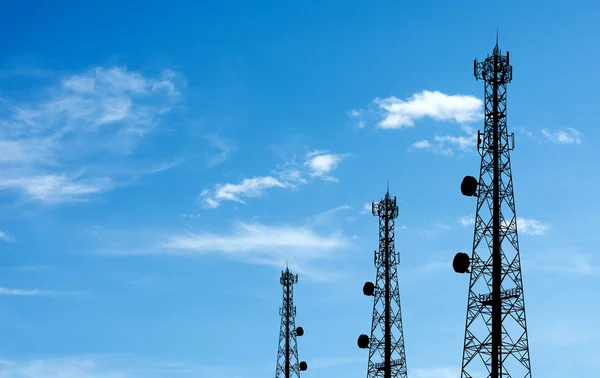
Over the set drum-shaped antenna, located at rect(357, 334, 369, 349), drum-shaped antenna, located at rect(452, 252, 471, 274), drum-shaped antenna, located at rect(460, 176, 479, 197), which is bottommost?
drum-shaped antenna, located at rect(357, 334, 369, 349)

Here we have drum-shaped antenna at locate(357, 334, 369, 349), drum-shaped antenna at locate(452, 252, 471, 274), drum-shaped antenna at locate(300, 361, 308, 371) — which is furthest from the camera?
drum-shaped antenna at locate(300, 361, 308, 371)

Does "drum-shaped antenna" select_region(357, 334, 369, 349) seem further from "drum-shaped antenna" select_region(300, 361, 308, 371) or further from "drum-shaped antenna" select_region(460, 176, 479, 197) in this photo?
"drum-shaped antenna" select_region(460, 176, 479, 197)

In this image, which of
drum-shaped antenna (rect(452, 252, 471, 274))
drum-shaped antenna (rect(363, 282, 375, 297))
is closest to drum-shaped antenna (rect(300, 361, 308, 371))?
drum-shaped antenna (rect(363, 282, 375, 297))

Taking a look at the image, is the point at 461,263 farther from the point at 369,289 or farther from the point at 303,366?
the point at 303,366

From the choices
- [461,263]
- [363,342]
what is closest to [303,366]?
[363,342]

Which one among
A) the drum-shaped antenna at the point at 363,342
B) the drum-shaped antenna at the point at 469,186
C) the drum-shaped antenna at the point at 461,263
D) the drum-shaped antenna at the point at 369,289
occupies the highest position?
the drum-shaped antenna at the point at 469,186

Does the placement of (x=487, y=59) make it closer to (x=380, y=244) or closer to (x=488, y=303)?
(x=488, y=303)

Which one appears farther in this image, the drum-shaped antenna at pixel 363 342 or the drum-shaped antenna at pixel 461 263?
the drum-shaped antenna at pixel 363 342

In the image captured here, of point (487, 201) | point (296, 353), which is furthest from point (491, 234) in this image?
point (296, 353)

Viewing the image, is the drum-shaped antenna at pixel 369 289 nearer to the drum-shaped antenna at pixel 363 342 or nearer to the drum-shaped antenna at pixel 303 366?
the drum-shaped antenna at pixel 363 342

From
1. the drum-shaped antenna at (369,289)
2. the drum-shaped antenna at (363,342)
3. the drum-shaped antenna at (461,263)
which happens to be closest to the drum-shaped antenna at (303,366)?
the drum-shaped antenna at (363,342)

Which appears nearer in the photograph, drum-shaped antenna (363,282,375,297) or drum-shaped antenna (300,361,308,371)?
drum-shaped antenna (363,282,375,297)

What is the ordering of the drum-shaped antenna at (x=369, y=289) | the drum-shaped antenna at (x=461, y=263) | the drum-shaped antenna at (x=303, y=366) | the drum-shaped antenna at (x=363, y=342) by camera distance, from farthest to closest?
the drum-shaped antenna at (x=303, y=366) < the drum-shaped antenna at (x=369, y=289) < the drum-shaped antenna at (x=363, y=342) < the drum-shaped antenna at (x=461, y=263)

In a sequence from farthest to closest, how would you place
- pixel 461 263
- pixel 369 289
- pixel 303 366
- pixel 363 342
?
pixel 303 366 < pixel 369 289 < pixel 363 342 < pixel 461 263
